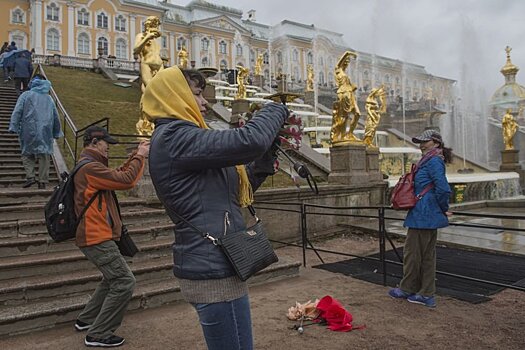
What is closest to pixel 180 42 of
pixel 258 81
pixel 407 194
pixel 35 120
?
pixel 258 81

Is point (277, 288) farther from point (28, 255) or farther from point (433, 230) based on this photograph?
point (28, 255)

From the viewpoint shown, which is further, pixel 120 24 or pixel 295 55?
pixel 295 55

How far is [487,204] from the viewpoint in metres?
14.4

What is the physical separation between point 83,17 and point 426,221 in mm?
65008

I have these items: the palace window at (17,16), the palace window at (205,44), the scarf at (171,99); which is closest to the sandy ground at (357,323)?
the scarf at (171,99)

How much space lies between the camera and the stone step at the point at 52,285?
4.62 metres

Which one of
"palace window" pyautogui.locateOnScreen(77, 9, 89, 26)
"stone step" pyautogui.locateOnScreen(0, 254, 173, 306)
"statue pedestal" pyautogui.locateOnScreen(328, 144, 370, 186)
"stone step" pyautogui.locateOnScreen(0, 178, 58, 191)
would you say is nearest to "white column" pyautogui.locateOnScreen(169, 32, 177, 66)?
"palace window" pyautogui.locateOnScreen(77, 9, 89, 26)

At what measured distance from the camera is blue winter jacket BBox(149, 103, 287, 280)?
195 cm

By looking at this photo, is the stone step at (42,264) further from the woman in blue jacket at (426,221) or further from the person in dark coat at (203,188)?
the person in dark coat at (203,188)

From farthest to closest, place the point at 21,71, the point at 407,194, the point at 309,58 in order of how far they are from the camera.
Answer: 1. the point at 309,58
2. the point at 21,71
3. the point at 407,194

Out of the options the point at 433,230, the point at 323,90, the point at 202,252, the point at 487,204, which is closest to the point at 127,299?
the point at 202,252

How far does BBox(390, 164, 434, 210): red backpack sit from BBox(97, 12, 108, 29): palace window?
64184 millimetres

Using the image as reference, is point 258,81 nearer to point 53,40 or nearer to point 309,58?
point 53,40

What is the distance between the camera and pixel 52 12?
187 ft
